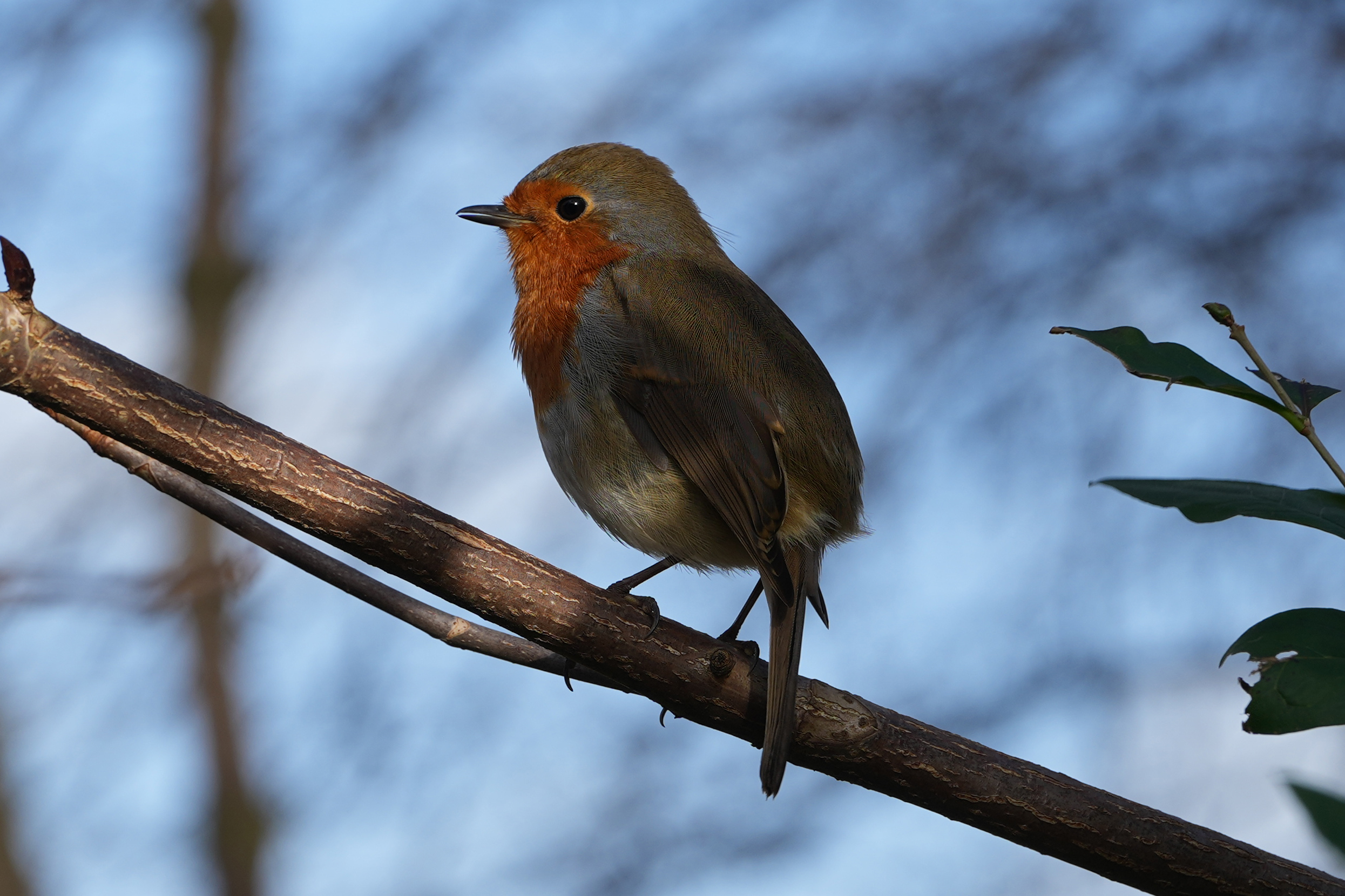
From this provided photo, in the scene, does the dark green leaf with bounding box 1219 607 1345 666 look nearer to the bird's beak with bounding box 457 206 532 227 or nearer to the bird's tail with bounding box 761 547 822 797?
the bird's tail with bounding box 761 547 822 797

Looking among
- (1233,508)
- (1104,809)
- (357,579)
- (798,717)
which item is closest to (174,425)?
(357,579)

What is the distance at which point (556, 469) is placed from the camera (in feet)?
9.17

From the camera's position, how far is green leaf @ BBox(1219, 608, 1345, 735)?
1241mm

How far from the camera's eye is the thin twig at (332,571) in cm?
206

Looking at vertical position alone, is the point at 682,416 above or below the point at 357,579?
above

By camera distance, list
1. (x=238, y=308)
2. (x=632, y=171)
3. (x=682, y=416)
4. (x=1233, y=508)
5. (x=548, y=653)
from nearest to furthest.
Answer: (x=1233, y=508), (x=548, y=653), (x=682, y=416), (x=632, y=171), (x=238, y=308)

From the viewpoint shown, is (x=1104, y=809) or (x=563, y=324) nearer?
(x=1104, y=809)

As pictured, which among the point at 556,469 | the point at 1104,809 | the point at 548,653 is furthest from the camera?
the point at 556,469

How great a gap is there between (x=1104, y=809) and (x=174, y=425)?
162 centimetres

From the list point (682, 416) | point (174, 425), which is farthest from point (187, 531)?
point (174, 425)

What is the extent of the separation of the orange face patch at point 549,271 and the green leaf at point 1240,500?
66.6 inches

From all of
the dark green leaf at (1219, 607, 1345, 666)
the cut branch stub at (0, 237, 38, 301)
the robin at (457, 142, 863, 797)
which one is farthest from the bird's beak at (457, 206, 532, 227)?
the dark green leaf at (1219, 607, 1345, 666)

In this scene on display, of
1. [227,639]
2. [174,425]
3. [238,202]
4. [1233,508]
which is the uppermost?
[238,202]

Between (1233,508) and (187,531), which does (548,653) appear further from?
(187,531)
